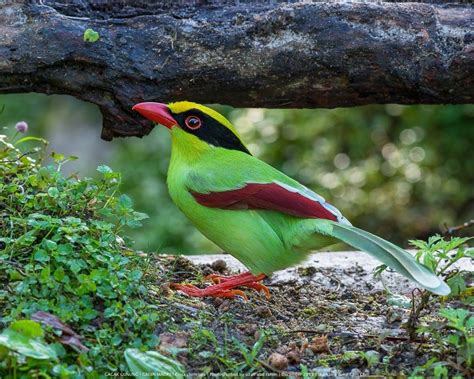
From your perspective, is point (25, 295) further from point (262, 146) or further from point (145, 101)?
point (262, 146)

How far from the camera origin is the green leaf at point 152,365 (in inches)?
134

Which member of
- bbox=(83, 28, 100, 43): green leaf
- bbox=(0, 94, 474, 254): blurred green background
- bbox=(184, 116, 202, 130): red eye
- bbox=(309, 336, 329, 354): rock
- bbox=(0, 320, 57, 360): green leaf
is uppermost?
bbox=(0, 94, 474, 254): blurred green background

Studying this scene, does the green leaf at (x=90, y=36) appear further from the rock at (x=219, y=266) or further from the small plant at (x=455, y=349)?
the small plant at (x=455, y=349)

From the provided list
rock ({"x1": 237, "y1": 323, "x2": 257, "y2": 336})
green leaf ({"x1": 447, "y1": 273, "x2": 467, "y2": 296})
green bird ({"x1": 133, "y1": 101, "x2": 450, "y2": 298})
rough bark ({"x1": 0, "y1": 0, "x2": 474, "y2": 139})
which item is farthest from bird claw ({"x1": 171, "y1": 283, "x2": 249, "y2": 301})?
green leaf ({"x1": 447, "y1": 273, "x2": 467, "y2": 296})

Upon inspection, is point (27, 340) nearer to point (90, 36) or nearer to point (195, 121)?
point (195, 121)

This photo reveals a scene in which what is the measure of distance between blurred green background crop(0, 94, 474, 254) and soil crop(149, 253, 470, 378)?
327 centimetres

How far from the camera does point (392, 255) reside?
392 cm

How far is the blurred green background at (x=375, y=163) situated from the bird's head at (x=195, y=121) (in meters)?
3.66

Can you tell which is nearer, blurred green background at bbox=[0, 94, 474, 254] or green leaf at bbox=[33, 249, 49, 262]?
green leaf at bbox=[33, 249, 49, 262]

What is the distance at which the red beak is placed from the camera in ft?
15.1

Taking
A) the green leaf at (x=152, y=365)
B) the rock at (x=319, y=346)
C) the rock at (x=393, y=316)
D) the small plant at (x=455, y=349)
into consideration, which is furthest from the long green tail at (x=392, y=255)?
the green leaf at (x=152, y=365)

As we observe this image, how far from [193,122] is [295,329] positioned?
4.02 ft

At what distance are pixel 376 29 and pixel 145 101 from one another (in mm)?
1303

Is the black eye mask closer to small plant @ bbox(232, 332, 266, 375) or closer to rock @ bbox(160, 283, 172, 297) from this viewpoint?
rock @ bbox(160, 283, 172, 297)
